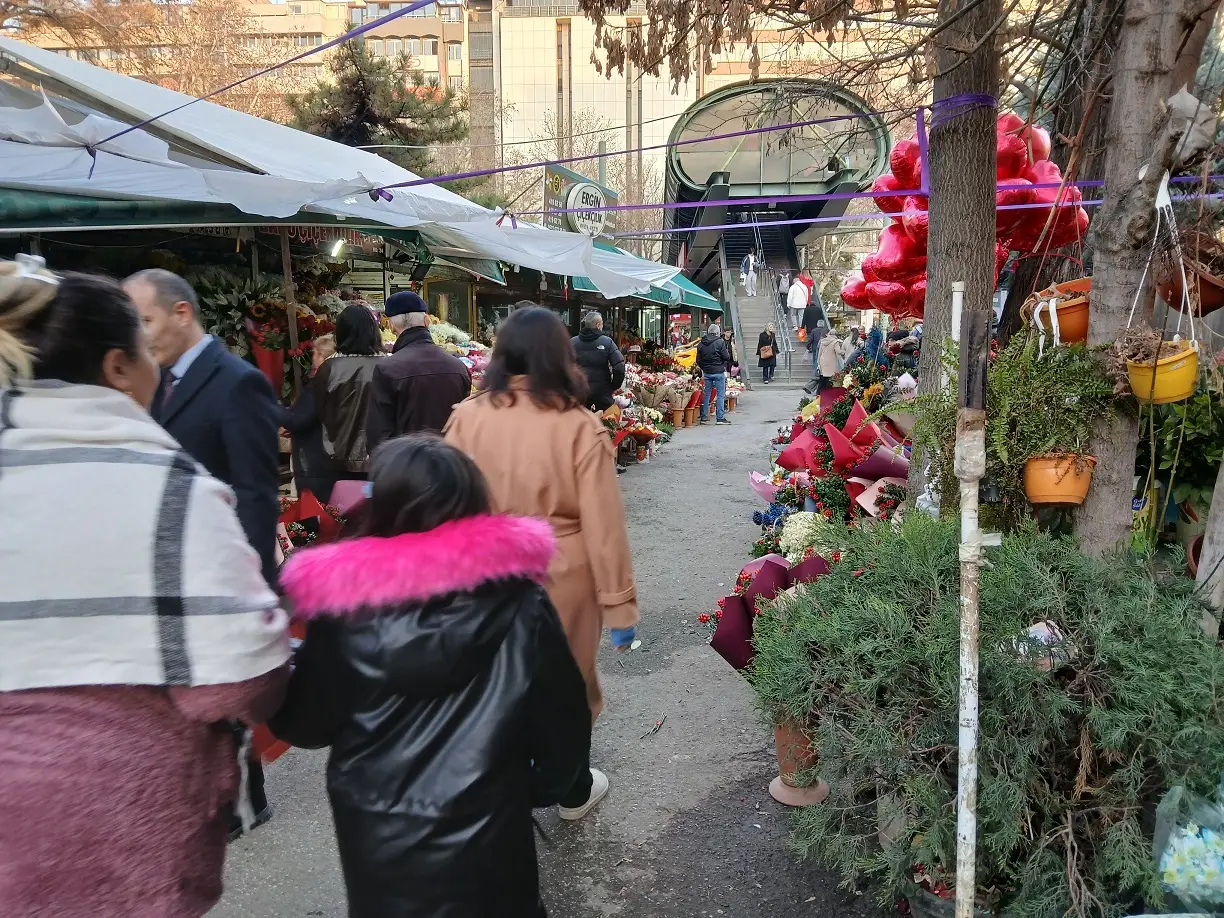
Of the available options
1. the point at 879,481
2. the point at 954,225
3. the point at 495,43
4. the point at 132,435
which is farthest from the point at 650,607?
the point at 495,43

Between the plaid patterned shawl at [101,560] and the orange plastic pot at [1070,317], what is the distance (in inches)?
111

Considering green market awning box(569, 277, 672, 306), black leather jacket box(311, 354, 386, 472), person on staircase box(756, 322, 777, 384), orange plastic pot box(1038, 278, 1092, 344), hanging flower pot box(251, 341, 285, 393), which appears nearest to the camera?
orange plastic pot box(1038, 278, 1092, 344)

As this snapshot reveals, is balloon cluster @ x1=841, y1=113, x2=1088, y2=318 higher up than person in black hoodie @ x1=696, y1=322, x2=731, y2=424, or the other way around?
balloon cluster @ x1=841, y1=113, x2=1088, y2=318

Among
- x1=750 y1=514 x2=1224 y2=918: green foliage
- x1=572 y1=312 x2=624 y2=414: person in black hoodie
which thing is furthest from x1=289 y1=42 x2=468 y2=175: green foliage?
→ x1=750 y1=514 x2=1224 y2=918: green foliage

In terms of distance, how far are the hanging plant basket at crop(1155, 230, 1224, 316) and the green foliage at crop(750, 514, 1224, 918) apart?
0.97 meters

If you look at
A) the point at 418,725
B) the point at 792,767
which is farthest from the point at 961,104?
the point at 418,725

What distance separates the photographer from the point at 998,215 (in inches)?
192

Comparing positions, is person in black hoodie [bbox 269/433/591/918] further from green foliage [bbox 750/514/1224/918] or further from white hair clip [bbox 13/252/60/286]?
green foliage [bbox 750/514/1224/918]

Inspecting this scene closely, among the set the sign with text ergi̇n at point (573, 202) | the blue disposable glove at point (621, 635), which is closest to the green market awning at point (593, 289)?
the sign with text ergi̇n at point (573, 202)

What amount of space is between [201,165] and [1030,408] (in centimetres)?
607

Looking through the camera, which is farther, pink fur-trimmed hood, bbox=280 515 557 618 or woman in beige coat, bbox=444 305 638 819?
woman in beige coat, bbox=444 305 638 819

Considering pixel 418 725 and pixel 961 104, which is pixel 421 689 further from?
pixel 961 104

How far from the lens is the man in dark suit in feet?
8.57

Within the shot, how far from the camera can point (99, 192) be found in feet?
14.7
